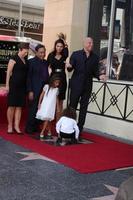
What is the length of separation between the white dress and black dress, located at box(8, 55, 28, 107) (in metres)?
0.45

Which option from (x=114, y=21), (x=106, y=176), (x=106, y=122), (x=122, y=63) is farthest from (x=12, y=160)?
(x=114, y=21)

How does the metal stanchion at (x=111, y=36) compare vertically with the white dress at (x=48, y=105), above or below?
above

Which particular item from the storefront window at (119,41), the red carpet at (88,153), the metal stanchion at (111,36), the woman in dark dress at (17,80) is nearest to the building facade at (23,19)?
the storefront window at (119,41)

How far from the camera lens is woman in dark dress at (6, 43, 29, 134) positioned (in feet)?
27.9

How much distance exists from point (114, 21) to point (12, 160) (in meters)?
4.89

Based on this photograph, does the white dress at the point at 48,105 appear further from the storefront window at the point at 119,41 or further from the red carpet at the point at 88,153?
the storefront window at the point at 119,41

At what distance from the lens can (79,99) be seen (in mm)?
8695

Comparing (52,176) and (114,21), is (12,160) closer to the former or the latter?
(52,176)

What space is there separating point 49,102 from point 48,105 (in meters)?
0.07

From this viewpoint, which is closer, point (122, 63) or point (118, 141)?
point (118, 141)

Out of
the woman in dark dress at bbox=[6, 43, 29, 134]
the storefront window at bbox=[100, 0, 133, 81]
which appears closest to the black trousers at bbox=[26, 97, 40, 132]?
the woman in dark dress at bbox=[6, 43, 29, 134]

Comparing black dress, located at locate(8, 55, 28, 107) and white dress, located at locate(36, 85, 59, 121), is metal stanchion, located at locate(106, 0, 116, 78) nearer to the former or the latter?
white dress, located at locate(36, 85, 59, 121)

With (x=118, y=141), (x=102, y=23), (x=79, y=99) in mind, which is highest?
(x=102, y=23)

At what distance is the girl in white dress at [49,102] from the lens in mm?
8406
